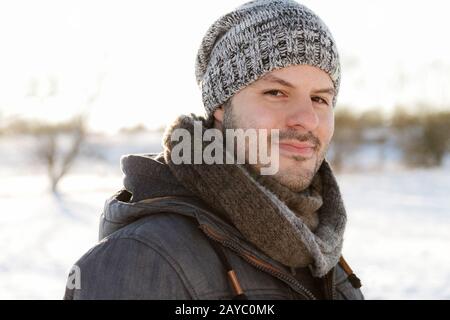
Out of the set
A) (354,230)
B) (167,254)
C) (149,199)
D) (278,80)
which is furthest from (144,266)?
(354,230)

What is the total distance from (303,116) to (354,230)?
737 centimetres

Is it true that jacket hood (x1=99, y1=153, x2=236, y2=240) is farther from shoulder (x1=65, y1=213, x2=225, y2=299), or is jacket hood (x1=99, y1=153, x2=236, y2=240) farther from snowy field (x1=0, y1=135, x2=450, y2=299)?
snowy field (x1=0, y1=135, x2=450, y2=299)

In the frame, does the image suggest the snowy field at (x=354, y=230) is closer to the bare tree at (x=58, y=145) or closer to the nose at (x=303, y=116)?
the bare tree at (x=58, y=145)

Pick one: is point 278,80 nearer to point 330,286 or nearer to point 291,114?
point 291,114

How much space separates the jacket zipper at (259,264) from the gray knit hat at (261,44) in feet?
2.05

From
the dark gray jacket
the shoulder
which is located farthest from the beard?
the shoulder

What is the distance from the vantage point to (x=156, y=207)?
1572 mm

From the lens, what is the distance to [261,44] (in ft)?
6.36

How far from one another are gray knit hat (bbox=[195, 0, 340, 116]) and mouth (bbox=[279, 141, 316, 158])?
0.28 metres
